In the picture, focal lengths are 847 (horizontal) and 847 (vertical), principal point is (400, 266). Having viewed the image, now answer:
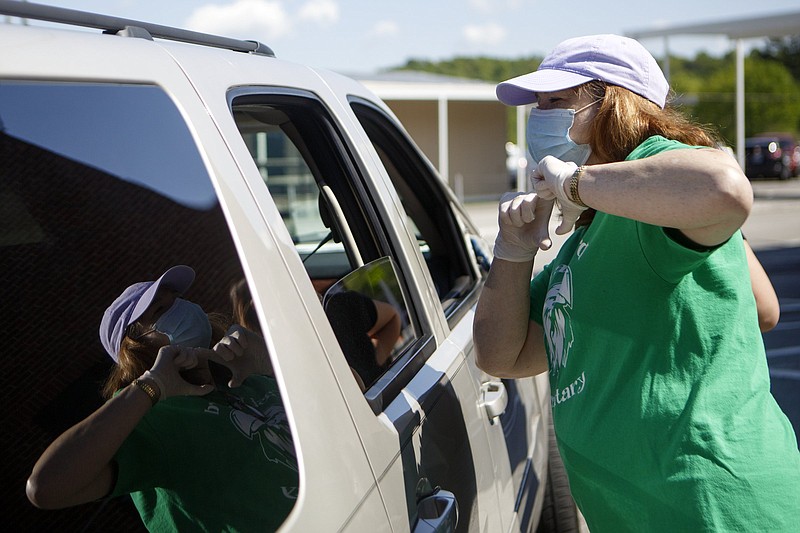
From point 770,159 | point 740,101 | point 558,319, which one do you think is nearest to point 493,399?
point 558,319

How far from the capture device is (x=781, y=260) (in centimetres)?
1259

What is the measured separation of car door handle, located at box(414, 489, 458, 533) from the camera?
166 cm

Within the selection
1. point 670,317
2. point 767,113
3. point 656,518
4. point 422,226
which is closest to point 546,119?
point 670,317

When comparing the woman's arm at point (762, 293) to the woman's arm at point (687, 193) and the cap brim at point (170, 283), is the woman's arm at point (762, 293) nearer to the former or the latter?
the woman's arm at point (687, 193)

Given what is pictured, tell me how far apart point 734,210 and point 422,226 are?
2042mm

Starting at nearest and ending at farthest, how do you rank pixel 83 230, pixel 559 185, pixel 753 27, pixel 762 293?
pixel 83 230 → pixel 559 185 → pixel 762 293 → pixel 753 27

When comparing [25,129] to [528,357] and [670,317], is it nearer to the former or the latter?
[670,317]

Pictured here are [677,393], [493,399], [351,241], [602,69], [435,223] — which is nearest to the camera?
[677,393]

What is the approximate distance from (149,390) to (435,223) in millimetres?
2347

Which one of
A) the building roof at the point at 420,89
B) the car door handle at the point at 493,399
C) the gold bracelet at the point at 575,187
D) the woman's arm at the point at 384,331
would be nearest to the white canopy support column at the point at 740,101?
the building roof at the point at 420,89

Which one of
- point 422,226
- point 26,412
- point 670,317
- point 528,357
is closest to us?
point 26,412

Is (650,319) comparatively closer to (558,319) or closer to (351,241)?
(558,319)

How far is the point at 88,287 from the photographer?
1.18 m

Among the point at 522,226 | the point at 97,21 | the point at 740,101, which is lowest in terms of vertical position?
the point at 740,101
